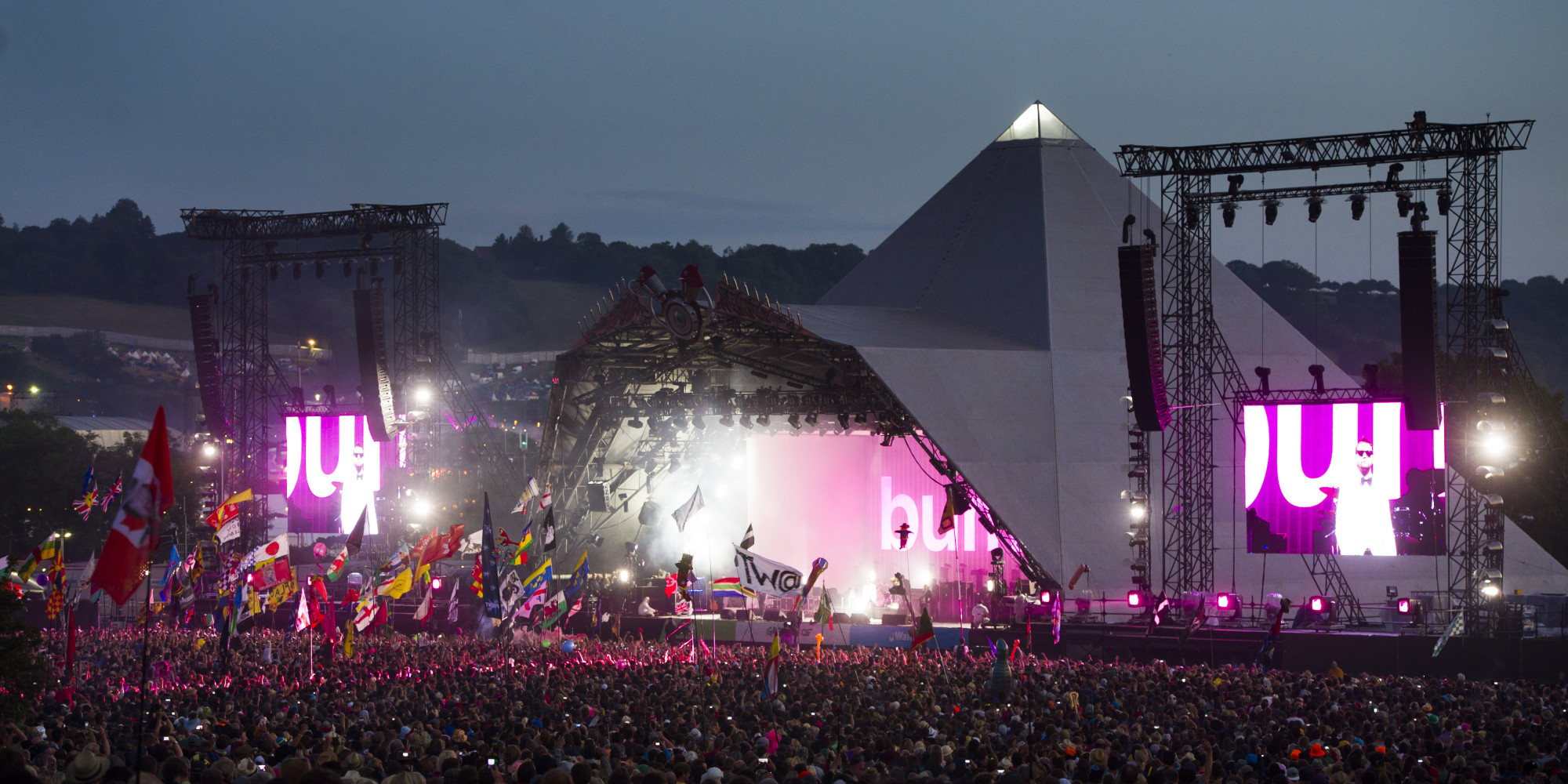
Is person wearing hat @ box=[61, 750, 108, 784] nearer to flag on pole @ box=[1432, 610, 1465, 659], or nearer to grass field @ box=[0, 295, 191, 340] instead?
flag on pole @ box=[1432, 610, 1465, 659]

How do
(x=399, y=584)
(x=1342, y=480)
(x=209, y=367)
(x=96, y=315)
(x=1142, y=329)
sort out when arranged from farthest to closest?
1. (x=96, y=315)
2. (x=209, y=367)
3. (x=1342, y=480)
4. (x=1142, y=329)
5. (x=399, y=584)

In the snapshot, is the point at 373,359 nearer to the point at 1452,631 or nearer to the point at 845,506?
the point at 845,506

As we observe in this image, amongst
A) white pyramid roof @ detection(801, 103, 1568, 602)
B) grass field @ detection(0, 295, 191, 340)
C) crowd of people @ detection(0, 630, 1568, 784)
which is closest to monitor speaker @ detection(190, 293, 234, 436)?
crowd of people @ detection(0, 630, 1568, 784)

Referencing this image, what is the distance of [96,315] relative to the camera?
109125 mm

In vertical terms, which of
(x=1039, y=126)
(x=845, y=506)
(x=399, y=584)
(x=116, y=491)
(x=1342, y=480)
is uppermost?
(x=1039, y=126)

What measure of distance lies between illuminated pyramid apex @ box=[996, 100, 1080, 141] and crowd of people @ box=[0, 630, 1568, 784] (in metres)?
22.5

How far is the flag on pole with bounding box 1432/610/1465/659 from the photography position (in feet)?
83.1

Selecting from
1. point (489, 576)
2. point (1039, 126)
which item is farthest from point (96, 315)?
point (489, 576)

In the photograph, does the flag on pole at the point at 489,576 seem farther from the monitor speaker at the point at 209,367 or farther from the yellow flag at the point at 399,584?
the monitor speaker at the point at 209,367

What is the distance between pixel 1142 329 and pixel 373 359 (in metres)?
22.3

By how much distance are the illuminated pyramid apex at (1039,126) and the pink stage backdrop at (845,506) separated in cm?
1068

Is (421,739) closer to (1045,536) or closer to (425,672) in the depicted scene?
(425,672)

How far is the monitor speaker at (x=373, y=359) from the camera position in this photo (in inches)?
1553

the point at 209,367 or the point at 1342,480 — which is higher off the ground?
the point at 209,367
